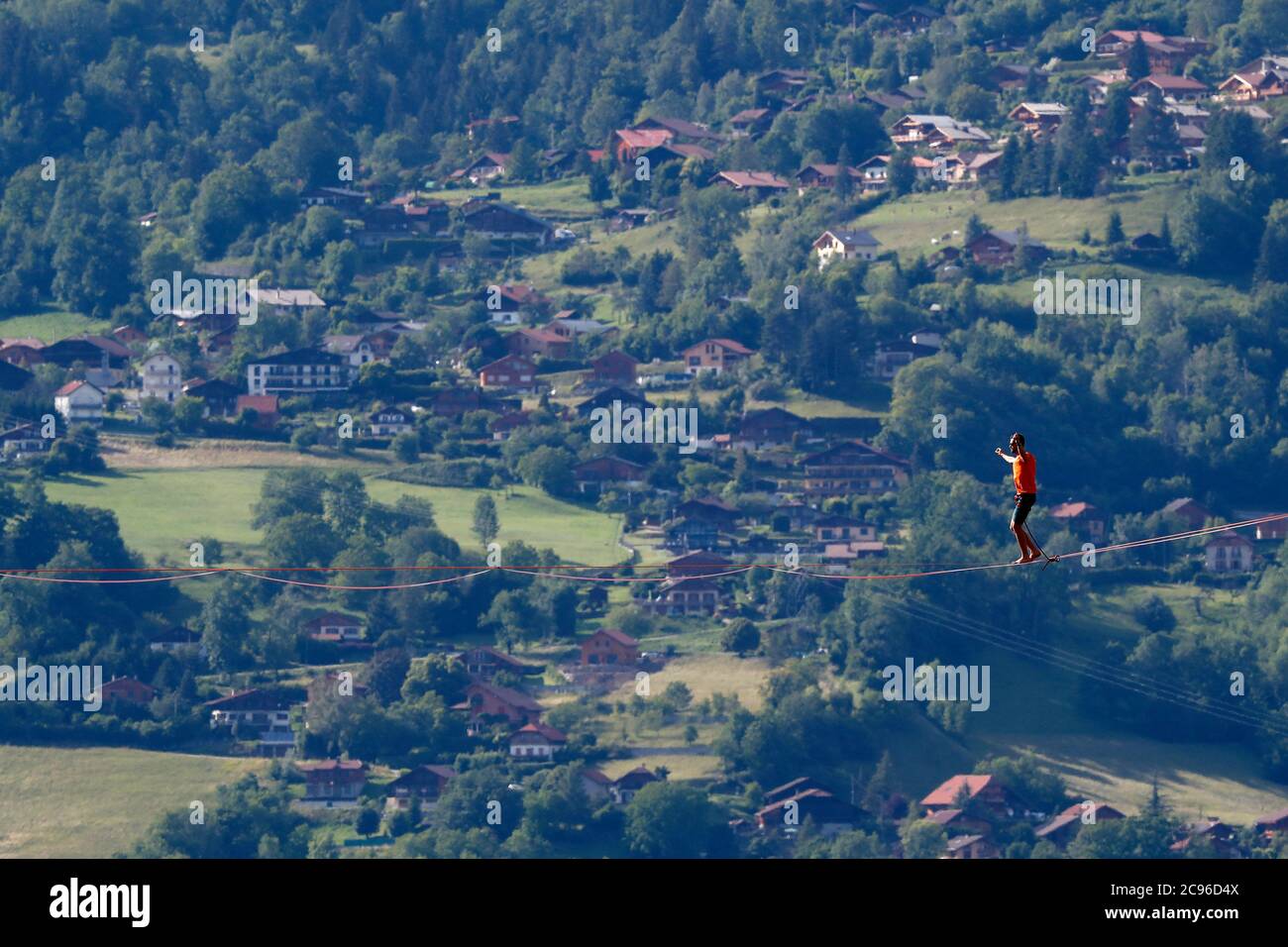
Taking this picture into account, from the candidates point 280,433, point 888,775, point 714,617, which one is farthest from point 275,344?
point 888,775

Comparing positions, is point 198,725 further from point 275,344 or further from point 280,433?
point 275,344

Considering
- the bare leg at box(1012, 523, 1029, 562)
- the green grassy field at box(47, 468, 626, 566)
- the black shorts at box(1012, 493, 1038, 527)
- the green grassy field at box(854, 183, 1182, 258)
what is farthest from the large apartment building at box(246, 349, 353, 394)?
the black shorts at box(1012, 493, 1038, 527)

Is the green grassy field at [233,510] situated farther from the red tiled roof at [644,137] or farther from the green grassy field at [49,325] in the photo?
the red tiled roof at [644,137]

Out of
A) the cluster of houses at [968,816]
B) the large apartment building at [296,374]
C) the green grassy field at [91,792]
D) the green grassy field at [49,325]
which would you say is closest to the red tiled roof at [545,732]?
the cluster of houses at [968,816]

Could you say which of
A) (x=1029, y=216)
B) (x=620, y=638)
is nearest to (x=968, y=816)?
(x=620, y=638)

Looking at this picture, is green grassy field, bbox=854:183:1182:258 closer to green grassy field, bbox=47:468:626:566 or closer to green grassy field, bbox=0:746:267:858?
green grassy field, bbox=47:468:626:566

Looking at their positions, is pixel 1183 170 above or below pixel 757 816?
above

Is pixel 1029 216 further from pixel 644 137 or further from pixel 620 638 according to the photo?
pixel 620 638
